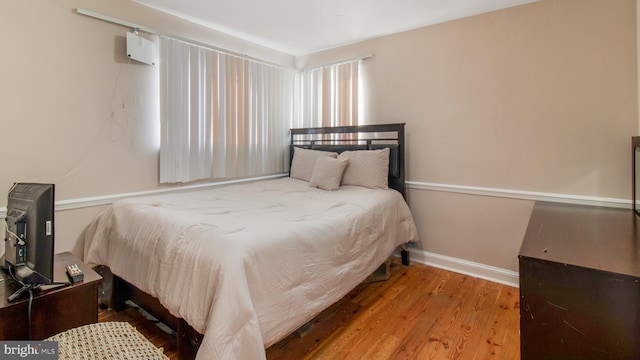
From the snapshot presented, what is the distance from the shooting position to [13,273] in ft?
4.68

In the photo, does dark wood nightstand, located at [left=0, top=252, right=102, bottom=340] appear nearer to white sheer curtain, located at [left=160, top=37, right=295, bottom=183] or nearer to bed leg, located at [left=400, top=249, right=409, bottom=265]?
white sheer curtain, located at [left=160, top=37, right=295, bottom=183]

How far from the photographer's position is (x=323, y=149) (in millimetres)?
3627

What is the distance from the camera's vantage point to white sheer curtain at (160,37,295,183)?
2.77 meters

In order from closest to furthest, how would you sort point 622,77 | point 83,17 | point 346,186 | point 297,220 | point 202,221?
point 202,221 < point 297,220 < point 622,77 < point 83,17 < point 346,186

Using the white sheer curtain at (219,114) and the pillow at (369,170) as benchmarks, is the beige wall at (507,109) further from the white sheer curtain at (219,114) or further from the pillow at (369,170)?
the white sheer curtain at (219,114)

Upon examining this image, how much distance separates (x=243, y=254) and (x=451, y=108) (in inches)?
93.2

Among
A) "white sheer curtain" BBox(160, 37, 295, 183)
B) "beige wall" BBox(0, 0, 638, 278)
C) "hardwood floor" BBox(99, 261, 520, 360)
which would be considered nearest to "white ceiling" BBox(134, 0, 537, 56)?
"beige wall" BBox(0, 0, 638, 278)

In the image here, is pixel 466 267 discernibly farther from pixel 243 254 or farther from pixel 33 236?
pixel 33 236

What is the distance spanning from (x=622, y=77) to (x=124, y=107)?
3.69m

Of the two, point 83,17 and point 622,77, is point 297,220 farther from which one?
point 622,77

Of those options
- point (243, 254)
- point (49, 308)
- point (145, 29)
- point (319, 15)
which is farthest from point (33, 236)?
point (319, 15)

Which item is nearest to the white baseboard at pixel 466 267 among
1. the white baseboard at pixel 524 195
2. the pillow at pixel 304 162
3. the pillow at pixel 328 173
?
the white baseboard at pixel 524 195

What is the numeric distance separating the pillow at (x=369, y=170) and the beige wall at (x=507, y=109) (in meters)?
0.35

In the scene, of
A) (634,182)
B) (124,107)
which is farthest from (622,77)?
(124,107)
